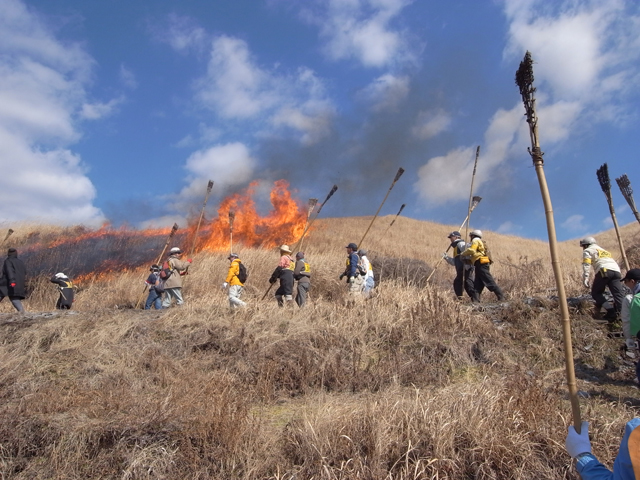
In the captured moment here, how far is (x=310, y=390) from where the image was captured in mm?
6160

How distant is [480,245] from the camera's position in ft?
32.4

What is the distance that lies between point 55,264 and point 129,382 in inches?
478

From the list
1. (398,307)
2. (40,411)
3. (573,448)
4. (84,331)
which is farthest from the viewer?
(398,307)

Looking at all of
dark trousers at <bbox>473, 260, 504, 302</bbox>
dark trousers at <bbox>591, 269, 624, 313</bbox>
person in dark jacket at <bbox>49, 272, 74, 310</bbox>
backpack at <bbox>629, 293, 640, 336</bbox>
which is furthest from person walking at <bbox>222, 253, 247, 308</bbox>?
backpack at <bbox>629, 293, 640, 336</bbox>

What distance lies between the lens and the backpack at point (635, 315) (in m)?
Result: 5.47

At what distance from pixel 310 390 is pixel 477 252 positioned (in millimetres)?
5395

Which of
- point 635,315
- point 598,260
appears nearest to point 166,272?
point 598,260

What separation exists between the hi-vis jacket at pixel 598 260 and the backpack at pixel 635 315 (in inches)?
106

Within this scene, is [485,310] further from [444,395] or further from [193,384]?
[193,384]

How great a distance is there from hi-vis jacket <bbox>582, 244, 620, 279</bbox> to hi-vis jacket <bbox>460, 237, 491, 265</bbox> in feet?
6.00

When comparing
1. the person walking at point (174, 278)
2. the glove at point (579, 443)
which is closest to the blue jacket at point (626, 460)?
the glove at point (579, 443)

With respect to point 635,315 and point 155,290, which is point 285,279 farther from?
point 635,315

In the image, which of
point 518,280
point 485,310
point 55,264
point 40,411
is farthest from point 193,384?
point 55,264

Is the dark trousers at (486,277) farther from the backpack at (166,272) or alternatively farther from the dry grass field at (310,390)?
the backpack at (166,272)
